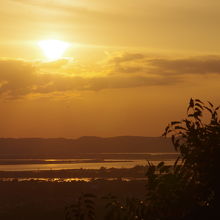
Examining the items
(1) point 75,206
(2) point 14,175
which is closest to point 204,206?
(1) point 75,206

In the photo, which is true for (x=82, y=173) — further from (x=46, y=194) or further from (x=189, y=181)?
(x=189, y=181)

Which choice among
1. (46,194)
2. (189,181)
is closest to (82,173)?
(46,194)

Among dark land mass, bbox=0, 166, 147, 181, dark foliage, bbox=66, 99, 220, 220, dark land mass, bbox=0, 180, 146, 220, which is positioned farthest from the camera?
dark land mass, bbox=0, 166, 147, 181

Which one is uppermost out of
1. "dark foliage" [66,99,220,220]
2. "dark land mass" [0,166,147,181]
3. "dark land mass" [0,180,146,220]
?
"dark land mass" [0,166,147,181]

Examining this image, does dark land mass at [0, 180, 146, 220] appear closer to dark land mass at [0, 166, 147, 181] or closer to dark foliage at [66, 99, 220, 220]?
dark land mass at [0, 166, 147, 181]

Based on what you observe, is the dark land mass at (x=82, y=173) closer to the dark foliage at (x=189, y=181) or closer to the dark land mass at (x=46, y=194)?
the dark land mass at (x=46, y=194)

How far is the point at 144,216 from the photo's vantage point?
409 inches

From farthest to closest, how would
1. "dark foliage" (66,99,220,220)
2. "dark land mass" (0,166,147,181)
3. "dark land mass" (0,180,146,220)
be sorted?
"dark land mass" (0,166,147,181)
"dark land mass" (0,180,146,220)
"dark foliage" (66,99,220,220)

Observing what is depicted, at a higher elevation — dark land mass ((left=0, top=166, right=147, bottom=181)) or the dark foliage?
dark land mass ((left=0, top=166, right=147, bottom=181))

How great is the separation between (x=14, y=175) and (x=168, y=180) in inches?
4214

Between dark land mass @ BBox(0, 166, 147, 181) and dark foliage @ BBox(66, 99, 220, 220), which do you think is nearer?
dark foliage @ BBox(66, 99, 220, 220)

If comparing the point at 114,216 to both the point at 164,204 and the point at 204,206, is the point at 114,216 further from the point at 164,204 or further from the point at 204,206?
the point at 204,206

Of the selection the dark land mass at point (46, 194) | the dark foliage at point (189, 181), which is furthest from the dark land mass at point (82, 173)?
the dark foliage at point (189, 181)

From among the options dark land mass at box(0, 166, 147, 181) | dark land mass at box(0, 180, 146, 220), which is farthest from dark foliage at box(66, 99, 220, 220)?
dark land mass at box(0, 166, 147, 181)
